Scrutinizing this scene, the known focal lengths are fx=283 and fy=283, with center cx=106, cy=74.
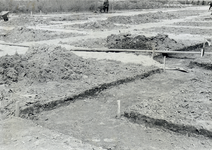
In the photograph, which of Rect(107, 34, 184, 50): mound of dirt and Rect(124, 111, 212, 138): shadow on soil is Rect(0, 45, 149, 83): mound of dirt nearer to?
Rect(124, 111, 212, 138): shadow on soil

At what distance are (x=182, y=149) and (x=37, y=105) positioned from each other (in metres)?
2.57

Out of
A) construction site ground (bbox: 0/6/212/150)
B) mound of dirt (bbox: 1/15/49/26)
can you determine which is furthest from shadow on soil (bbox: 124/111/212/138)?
mound of dirt (bbox: 1/15/49/26)

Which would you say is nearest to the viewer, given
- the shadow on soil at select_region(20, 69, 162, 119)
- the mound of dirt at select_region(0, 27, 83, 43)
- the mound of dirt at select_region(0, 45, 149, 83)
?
the shadow on soil at select_region(20, 69, 162, 119)

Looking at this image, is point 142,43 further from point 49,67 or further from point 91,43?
point 49,67

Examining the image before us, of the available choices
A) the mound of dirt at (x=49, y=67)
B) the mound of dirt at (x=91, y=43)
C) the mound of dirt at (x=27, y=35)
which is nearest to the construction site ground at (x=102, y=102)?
the mound of dirt at (x=49, y=67)

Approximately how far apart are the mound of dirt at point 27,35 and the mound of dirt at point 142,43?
3.89 meters

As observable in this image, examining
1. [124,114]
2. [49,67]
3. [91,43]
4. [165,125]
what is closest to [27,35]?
[91,43]

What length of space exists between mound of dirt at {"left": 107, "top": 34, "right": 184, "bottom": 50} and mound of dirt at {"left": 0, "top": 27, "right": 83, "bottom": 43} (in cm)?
389

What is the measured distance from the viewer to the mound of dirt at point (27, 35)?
12.8 m

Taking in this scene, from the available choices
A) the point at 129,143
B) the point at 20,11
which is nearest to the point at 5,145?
the point at 129,143

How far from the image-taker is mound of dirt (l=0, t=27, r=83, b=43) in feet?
41.8

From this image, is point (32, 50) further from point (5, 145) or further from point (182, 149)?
point (182, 149)

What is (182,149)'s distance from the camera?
3723 mm

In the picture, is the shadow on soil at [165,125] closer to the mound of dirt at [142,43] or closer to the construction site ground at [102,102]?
the construction site ground at [102,102]
